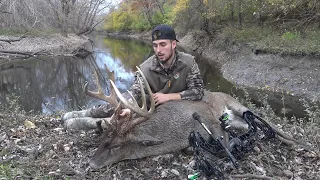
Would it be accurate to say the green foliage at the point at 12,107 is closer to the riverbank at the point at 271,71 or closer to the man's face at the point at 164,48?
the man's face at the point at 164,48

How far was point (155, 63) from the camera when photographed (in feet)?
16.6

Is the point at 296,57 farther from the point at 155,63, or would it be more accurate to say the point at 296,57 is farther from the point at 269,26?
the point at 155,63

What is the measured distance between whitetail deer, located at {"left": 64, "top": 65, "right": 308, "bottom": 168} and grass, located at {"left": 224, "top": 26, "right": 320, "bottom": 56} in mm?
11837

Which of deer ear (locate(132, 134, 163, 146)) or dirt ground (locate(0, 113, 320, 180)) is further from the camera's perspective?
deer ear (locate(132, 134, 163, 146))

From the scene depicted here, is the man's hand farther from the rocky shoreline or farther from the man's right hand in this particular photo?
the rocky shoreline

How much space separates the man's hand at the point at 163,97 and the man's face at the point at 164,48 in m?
0.51

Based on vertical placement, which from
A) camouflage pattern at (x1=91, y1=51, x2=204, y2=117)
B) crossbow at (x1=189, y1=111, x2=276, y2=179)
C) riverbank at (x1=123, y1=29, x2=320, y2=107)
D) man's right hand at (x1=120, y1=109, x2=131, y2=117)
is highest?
camouflage pattern at (x1=91, y1=51, x2=204, y2=117)

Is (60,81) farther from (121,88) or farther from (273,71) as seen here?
(273,71)

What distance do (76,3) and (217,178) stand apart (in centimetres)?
4112

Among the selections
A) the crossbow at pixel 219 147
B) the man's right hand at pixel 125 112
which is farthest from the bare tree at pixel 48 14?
the crossbow at pixel 219 147

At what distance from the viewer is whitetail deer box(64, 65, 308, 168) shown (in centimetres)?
424

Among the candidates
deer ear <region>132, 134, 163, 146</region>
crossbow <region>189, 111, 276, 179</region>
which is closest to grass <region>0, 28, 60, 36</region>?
deer ear <region>132, 134, 163, 146</region>

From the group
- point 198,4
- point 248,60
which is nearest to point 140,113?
point 248,60

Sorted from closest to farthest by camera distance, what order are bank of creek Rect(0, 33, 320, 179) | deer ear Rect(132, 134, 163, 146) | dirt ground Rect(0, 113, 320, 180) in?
dirt ground Rect(0, 113, 320, 180) < bank of creek Rect(0, 33, 320, 179) < deer ear Rect(132, 134, 163, 146)
